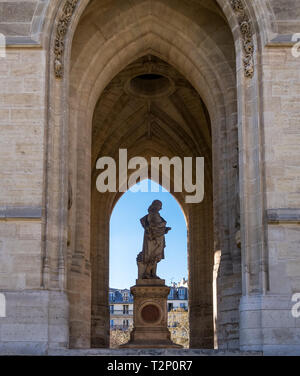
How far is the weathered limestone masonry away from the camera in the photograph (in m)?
15.5

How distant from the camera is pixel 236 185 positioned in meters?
18.1

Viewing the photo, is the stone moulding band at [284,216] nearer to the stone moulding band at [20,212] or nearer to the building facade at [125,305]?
the stone moulding band at [20,212]

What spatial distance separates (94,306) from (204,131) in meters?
7.48

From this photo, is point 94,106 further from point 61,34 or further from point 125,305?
point 125,305

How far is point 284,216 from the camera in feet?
51.9

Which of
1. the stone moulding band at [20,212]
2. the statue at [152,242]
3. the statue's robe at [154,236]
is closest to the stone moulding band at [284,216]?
the stone moulding band at [20,212]

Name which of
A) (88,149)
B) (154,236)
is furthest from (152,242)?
(88,149)

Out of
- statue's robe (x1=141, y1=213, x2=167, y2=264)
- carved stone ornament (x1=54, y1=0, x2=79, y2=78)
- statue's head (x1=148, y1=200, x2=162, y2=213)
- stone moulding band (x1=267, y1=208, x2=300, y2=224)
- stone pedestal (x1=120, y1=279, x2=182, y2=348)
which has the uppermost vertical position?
carved stone ornament (x1=54, y1=0, x2=79, y2=78)

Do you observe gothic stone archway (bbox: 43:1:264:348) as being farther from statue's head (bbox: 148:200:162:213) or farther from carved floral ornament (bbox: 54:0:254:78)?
statue's head (bbox: 148:200:162:213)

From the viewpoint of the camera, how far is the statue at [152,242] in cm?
2468

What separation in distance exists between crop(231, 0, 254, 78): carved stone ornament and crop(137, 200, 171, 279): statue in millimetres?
9174

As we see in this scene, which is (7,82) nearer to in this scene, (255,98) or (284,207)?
(255,98)

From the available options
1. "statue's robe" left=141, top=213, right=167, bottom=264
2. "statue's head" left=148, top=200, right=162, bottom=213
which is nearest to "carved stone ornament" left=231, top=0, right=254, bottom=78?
"statue's head" left=148, top=200, right=162, bottom=213

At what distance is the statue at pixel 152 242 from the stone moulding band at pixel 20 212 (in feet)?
30.5
